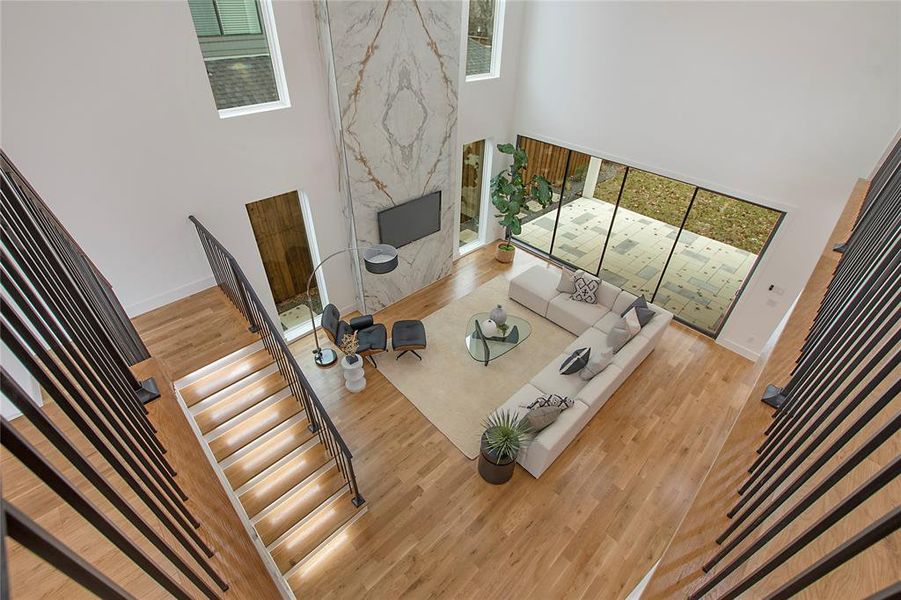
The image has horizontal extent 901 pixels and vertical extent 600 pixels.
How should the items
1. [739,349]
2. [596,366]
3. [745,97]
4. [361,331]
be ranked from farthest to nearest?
[739,349]
[361,331]
[596,366]
[745,97]

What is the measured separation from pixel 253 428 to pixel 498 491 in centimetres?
298

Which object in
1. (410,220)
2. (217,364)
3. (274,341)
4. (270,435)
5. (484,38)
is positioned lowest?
(270,435)

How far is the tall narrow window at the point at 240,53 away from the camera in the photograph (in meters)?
4.77

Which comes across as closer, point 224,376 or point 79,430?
point 79,430

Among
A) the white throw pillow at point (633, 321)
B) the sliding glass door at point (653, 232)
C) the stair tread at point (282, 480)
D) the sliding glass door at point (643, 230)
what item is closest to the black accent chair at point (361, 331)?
the stair tread at point (282, 480)

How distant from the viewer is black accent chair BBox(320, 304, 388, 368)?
655cm

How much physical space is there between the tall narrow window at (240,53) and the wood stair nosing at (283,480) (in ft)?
13.5

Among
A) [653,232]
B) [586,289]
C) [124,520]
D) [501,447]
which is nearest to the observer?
[124,520]

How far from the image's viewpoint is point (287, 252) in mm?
6652

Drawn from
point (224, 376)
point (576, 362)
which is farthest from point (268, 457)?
point (576, 362)

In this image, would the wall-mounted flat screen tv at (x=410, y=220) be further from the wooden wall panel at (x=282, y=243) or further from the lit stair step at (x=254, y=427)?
the lit stair step at (x=254, y=427)

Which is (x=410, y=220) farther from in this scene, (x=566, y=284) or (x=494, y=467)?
(x=494, y=467)

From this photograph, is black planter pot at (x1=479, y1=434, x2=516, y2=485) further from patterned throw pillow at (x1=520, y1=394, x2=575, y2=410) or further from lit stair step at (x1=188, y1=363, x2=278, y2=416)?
lit stair step at (x1=188, y1=363, x2=278, y2=416)

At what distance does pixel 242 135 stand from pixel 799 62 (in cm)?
703
